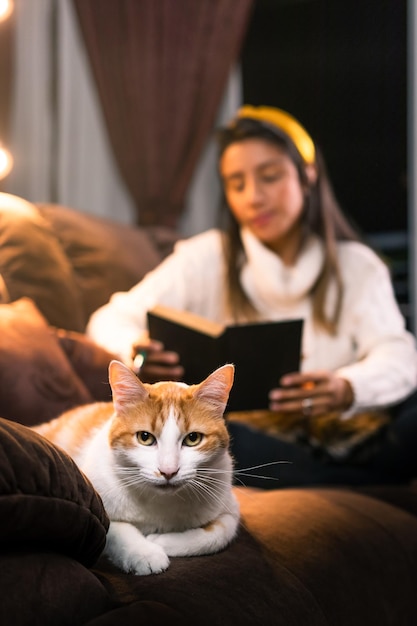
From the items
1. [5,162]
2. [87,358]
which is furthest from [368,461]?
[5,162]

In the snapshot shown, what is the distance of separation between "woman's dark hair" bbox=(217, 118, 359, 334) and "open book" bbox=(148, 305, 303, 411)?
244 mm

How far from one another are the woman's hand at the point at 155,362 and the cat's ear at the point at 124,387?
404 millimetres

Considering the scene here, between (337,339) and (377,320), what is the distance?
102 millimetres

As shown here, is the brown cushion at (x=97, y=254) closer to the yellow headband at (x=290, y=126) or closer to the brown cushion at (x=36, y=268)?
the brown cushion at (x=36, y=268)

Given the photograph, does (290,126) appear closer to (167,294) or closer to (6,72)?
(167,294)

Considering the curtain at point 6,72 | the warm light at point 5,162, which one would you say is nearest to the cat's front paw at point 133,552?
the warm light at point 5,162

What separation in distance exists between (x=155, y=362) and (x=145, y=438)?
19.7 inches

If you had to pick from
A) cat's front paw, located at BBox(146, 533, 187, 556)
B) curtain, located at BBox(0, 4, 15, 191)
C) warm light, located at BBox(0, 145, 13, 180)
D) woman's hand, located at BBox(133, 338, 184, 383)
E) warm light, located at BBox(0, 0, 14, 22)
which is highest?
warm light, located at BBox(0, 0, 14, 22)

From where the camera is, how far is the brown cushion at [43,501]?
751 mm

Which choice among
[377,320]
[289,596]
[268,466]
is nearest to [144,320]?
[268,466]

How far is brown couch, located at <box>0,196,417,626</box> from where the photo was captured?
764mm

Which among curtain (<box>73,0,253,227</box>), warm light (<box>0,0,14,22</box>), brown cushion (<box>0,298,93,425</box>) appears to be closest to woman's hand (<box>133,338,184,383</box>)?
brown cushion (<box>0,298,93,425</box>)

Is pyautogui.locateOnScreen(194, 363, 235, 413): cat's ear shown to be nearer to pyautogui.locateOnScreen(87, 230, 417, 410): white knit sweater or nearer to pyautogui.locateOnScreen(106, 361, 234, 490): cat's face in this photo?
pyautogui.locateOnScreen(106, 361, 234, 490): cat's face

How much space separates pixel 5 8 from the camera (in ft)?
6.50
